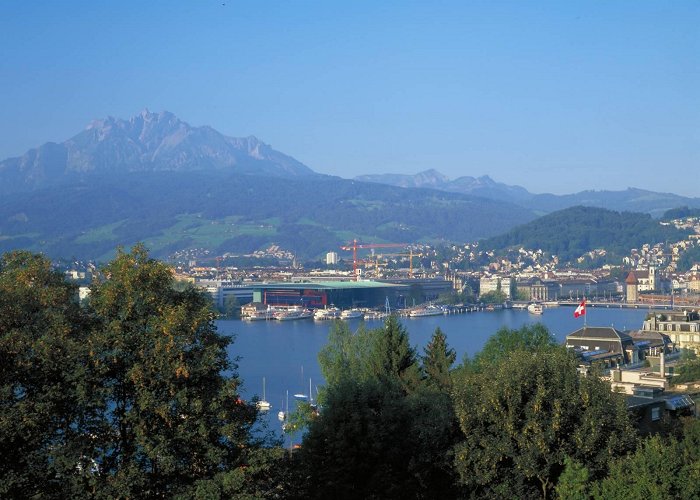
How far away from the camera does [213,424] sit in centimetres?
317

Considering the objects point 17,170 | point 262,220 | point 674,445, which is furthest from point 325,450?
point 17,170

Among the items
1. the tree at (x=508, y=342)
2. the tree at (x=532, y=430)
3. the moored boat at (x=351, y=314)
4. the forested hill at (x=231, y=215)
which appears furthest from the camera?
the forested hill at (x=231, y=215)

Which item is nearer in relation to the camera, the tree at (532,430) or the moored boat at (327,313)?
the tree at (532,430)

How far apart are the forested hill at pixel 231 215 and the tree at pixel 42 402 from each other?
5782 centimetres

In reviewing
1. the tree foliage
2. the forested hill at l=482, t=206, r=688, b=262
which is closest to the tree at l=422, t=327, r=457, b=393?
the tree foliage

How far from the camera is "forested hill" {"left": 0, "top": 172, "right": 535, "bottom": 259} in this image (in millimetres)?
65312

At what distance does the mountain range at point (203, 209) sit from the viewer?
66125mm

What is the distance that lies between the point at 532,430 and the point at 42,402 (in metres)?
1.80

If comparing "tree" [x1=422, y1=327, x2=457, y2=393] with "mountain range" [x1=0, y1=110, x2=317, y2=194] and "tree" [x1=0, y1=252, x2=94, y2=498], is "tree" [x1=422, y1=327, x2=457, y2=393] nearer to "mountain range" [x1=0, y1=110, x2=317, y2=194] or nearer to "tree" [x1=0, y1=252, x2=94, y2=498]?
"tree" [x1=0, y1=252, x2=94, y2=498]

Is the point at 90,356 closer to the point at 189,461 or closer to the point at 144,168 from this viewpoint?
the point at 189,461

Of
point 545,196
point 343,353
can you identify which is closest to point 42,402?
point 343,353

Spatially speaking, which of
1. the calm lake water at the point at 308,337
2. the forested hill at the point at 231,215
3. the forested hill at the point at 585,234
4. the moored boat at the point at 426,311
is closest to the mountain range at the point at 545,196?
the forested hill at the point at 231,215

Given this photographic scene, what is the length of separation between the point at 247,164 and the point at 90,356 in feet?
406

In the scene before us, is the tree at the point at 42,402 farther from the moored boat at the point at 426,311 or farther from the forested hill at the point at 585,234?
the forested hill at the point at 585,234
